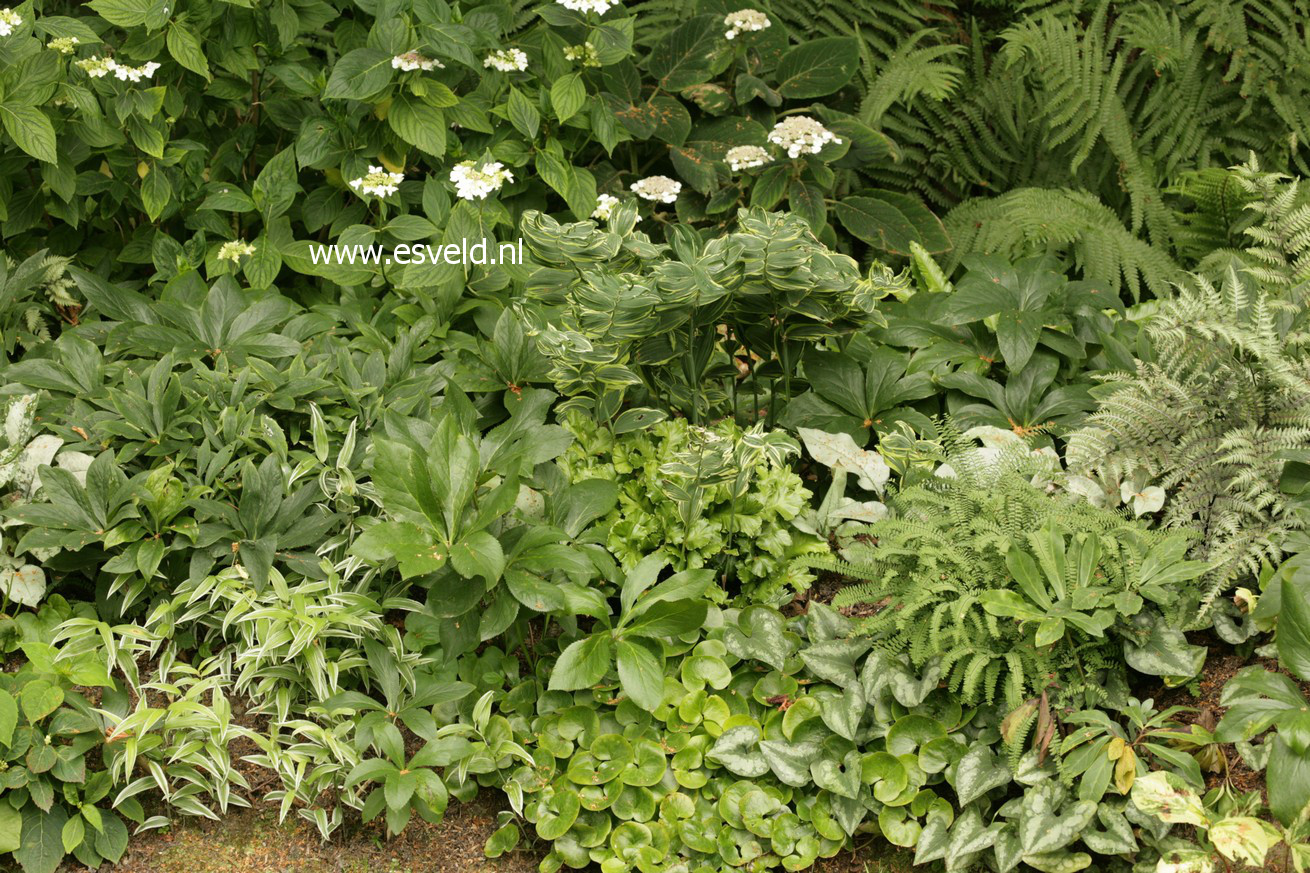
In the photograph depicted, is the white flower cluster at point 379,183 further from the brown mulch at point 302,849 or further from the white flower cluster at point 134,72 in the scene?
the brown mulch at point 302,849

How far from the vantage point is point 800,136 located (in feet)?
11.5

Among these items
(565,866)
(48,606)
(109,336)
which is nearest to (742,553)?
(565,866)

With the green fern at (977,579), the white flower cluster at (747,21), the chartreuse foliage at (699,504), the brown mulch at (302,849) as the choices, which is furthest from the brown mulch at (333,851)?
the white flower cluster at (747,21)

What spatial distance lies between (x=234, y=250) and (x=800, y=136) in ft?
5.65

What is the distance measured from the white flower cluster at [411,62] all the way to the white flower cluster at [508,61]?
0.81 feet

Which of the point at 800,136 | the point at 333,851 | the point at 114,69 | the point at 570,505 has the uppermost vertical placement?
the point at 114,69

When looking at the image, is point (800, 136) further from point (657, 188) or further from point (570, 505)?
point (570, 505)

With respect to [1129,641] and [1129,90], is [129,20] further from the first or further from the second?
[1129,90]

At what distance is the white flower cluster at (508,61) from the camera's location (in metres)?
3.48

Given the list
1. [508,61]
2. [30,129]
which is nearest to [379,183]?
[508,61]

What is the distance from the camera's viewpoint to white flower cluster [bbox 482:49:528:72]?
3.48 metres

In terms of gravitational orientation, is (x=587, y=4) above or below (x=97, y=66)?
above
